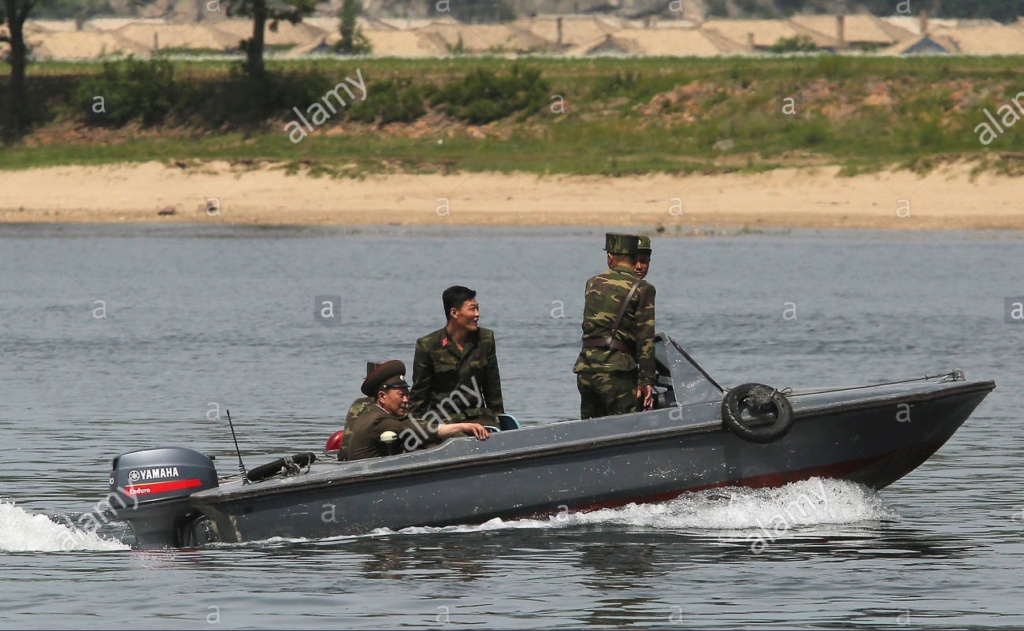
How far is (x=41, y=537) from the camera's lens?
12.1 m

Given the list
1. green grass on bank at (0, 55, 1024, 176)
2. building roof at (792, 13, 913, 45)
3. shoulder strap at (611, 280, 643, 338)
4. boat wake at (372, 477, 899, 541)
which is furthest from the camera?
building roof at (792, 13, 913, 45)

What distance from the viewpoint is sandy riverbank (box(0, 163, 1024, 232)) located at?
145ft

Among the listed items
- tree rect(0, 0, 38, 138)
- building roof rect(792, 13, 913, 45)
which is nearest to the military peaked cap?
tree rect(0, 0, 38, 138)

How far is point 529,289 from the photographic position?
108 feet

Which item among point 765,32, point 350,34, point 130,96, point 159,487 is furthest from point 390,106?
point 159,487

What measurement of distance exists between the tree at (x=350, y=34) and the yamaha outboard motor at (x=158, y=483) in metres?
80.3

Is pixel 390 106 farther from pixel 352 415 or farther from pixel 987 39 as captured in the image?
pixel 987 39

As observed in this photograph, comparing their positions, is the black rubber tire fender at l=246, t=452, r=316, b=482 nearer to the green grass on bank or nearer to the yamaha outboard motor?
the yamaha outboard motor

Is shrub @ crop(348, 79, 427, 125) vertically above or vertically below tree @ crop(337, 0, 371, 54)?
below

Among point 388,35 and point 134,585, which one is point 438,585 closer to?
point 134,585

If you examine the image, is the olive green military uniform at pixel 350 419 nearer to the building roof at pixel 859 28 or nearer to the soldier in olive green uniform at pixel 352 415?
the soldier in olive green uniform at pixel 352 415

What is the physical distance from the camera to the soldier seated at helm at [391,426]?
11531 mm

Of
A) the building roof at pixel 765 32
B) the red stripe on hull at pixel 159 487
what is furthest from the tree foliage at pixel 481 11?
the red stripe on hull at pixel 159 487

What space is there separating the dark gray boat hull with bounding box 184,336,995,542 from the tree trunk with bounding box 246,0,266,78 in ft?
160
